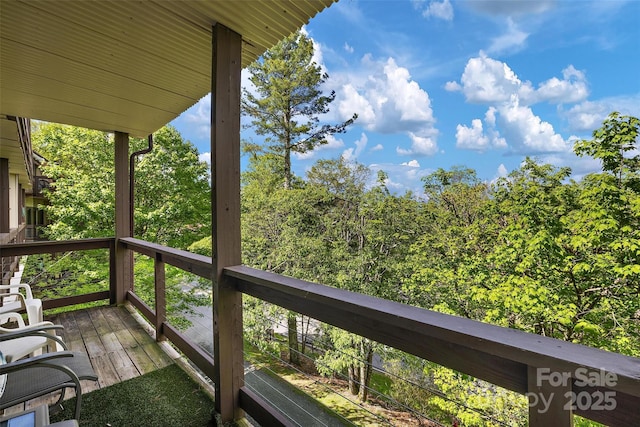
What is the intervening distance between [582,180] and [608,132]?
1231 mm

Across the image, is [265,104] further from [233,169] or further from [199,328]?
[233,169]

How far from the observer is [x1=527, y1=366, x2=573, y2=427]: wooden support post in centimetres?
71

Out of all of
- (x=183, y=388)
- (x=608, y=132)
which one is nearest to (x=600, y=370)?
(x=183, y=388)

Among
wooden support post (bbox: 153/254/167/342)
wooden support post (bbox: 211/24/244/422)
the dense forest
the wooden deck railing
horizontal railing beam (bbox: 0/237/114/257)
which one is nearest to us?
the wooden deck railing

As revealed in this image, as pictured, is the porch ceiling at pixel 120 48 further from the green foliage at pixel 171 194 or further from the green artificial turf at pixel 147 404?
the green foliage at pixel 171 194

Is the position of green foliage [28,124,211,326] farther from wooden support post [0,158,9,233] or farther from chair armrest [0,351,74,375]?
chair armrest [0,351,74,375]

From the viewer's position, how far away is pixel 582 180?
26.6 feet

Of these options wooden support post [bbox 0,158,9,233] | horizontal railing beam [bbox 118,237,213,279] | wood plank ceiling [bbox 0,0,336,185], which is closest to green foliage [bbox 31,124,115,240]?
wooden support post [bbox 0,158,9,233]

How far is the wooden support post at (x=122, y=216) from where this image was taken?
363 centimetres

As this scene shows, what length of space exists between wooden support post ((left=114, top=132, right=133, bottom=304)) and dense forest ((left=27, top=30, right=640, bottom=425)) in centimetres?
318

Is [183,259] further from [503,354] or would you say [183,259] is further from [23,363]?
[503,354]

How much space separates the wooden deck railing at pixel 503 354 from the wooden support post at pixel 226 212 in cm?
36

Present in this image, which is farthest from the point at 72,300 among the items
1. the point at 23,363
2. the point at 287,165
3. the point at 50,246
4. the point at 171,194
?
the point at 287,165

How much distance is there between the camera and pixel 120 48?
1883mm
